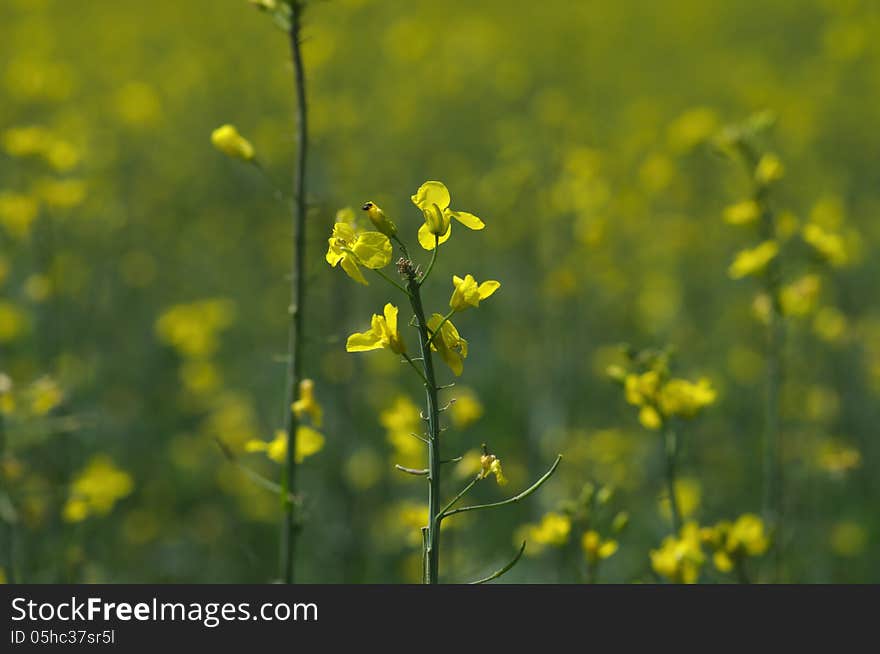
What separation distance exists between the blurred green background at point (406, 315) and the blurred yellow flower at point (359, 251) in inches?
31.2

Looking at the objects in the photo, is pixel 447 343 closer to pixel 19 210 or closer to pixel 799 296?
pixel 799 296

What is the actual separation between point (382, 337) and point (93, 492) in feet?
6.54

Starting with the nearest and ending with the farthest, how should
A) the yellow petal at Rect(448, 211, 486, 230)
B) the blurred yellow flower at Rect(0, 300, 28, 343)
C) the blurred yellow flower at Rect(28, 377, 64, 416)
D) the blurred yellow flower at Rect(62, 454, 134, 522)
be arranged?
the yellow petal at Rect(448, 211, 486, 230)
the blurred yellow flower at Rect(28, 377, 64, 416)
the blurred yellow flower at Rect(62, 454, 134, 522)
the blurred yellow flower at Rect(0, 300, 28, 343)

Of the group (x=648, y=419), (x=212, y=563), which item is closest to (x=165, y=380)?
(x=212, y=563)

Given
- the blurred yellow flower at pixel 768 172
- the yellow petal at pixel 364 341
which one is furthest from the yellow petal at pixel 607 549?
the blurred yellow flower at pixel 768 172

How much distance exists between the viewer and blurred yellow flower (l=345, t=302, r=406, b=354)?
1774mm

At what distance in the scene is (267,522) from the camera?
541 cm

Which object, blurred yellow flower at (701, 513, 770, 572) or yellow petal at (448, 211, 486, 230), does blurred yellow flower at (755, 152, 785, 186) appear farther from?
yellow petal at (448, 211, 486, 230)

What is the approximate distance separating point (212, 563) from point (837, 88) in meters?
7.59

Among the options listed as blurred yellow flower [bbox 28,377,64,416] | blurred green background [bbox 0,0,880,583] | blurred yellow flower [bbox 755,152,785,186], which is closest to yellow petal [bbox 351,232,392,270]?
blurred green background [bbox 0,0,880,583]

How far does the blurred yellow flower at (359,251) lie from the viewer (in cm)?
173

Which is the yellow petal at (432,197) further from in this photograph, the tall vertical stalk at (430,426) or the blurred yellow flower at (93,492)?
the blurred yellow flower at (93,492)

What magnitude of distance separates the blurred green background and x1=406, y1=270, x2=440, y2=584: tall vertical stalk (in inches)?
33.5
